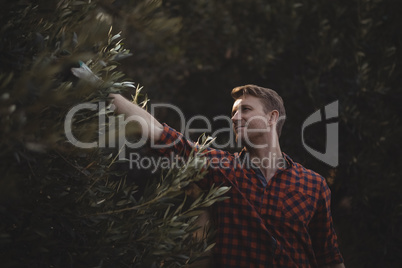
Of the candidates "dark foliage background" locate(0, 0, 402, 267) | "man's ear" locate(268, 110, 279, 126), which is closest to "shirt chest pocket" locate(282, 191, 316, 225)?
"man's ear" locate(268, 110, 279, 126)

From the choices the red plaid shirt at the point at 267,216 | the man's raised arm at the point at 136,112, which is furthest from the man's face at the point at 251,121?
the man's raised arm at the point at 136,112

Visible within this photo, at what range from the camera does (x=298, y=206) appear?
10.5 feet

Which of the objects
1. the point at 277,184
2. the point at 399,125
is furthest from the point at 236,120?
the point at 399,125

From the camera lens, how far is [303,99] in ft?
21.5

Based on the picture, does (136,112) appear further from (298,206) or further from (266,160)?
(298,206)

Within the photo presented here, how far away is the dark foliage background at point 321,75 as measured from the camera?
5.70 metres

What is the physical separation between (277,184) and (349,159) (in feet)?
9.94

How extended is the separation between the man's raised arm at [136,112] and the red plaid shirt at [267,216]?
0.06m

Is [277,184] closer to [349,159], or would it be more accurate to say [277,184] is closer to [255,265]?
[255,265]

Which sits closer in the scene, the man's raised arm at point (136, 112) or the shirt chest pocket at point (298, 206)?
the man's raised arm at point (136, 112)

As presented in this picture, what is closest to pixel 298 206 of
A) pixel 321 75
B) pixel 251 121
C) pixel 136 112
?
pixel 251 121

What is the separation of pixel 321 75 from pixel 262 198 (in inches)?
154

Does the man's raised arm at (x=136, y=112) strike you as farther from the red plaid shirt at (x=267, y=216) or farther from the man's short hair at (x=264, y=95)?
the man's short hair at (x=264, y=95)

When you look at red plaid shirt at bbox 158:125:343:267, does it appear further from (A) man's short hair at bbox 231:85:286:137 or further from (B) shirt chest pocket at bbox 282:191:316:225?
(A) man's short hair at bbox 231:85:286:137
